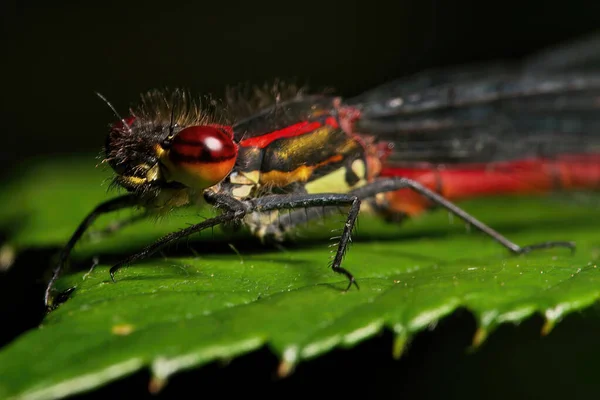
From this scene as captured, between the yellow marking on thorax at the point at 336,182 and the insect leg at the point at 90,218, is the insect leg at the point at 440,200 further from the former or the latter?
the insect leg at the point at 90,218

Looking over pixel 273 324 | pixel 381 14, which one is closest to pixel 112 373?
pixel 273 324

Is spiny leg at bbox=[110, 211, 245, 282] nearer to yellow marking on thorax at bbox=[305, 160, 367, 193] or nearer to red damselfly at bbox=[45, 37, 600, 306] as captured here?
red damselfly at bbox=[45, 37, 600, 306]

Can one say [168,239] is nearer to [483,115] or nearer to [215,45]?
[483,115]

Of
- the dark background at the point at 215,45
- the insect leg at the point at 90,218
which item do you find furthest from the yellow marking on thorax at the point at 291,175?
the dark background at the point at 215,45

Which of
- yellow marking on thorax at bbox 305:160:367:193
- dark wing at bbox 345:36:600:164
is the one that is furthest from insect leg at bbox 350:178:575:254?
dark wing at bbox 345:36:600:164

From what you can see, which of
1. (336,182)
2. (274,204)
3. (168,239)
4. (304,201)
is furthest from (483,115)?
(168,239)
